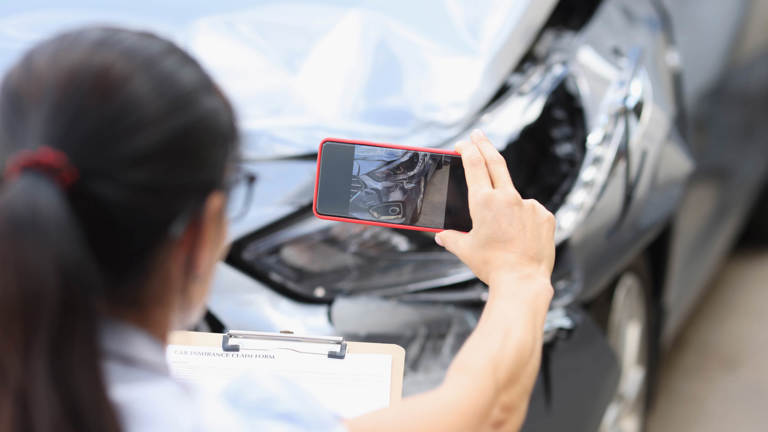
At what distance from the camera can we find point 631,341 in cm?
189

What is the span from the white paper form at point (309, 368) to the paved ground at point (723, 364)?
146 cm

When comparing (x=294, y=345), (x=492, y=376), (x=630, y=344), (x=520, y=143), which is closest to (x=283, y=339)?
(x=294, y=345)

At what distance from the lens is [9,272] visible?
22.2 inches

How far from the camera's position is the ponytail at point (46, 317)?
56 centimetres

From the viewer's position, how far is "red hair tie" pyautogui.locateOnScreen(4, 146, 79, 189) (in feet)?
1.87

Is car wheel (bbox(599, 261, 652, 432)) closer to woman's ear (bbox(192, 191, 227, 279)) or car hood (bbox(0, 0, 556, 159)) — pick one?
car hood (bbox(0, 0, 556, 159))

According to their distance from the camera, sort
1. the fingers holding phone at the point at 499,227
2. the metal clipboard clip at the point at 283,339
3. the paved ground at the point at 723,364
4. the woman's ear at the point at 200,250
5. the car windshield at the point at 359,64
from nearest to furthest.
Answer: the woman's ear at the point at 200,250 → the fingers holding phone at the point at 499,227 → the metal clipboard clip at the point at 283,339 → the car windshield at the point at 359,64 → the paved ground at the point at 723,364

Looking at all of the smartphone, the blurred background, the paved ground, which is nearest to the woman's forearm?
the smartphone

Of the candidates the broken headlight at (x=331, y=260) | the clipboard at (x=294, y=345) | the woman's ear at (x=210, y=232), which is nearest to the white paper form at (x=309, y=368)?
the clipboard at (x=294, y=345)

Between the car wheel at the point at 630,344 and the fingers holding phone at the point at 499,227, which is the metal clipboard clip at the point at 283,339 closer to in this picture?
the fingers holding phone at the point at 499,227

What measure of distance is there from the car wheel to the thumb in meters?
0.87

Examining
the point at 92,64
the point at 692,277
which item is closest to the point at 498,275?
the point at 92,64

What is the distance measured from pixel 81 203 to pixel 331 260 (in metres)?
0.84

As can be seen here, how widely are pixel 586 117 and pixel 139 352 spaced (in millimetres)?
1185
